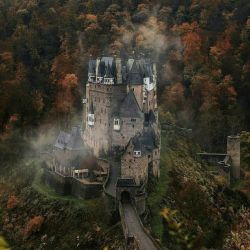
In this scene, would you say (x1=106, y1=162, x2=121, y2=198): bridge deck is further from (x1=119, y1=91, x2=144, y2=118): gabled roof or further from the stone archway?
(x1=119, y1=91, x2=144, y2=118): gabled roof

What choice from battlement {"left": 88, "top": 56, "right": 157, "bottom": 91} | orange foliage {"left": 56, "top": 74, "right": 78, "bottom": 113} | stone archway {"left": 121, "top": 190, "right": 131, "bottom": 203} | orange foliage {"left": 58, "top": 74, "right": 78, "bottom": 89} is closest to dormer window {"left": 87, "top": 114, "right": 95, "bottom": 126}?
battlement {"left": 88, "top": 56, "right": 157, "bottom": 91}

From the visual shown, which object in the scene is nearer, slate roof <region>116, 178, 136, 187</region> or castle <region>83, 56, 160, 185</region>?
slate roof <region>116, 178, 136, 187</region>

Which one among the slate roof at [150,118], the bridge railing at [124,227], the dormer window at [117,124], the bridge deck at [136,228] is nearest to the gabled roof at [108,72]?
the dormer window at [117,124]

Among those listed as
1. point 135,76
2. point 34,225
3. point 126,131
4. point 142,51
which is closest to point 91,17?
point 142,51

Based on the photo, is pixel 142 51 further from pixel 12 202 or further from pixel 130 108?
pixel 12 202

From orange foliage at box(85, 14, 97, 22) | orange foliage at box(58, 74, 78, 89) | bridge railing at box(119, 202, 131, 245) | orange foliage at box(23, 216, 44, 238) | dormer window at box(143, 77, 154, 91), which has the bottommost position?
orange foliage at box(23, 216, 44, 238)

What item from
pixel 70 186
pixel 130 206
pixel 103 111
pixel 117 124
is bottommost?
pixel 130 206

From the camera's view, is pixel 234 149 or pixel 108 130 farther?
pixel 234 149

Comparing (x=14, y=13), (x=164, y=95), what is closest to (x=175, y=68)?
(x=164, y=95)
